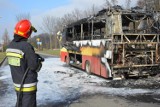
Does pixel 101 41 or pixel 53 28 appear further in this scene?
pixel 53 28

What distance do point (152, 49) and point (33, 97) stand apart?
9605 millimetres

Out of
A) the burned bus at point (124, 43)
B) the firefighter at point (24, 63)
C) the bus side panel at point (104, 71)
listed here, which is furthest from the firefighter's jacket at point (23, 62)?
the bus side panel at point (104, 71)

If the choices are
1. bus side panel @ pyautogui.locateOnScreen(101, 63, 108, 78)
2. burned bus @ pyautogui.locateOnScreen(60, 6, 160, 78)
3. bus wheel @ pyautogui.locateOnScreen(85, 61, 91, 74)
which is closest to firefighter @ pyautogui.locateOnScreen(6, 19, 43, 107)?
burned bus @ pyautogui.locateOnScreen(60, 6, 160, 78)

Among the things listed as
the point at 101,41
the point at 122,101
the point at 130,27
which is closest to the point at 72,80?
the point at 101,41

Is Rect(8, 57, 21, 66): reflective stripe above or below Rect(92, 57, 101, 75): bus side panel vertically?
above

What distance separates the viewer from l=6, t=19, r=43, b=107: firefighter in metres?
5.34

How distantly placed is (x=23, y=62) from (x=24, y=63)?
0.08 ft

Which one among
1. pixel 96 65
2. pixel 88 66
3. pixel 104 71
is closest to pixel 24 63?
pixel 104 71

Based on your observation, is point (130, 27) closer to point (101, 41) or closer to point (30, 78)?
point (101, 41)

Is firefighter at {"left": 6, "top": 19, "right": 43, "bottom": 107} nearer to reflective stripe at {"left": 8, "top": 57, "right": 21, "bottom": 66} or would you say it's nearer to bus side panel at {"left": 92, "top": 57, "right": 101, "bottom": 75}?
reflective stripe at {"left": 8, "top": 57, "right": 21, "bottom": 66}

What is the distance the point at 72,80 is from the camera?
14.5 metres

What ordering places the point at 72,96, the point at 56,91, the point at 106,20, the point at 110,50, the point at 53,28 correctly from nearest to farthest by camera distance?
1. the point at 72,96
2. the point at 56,91
3. the point at 110,50
4. the point at 106,20
5. the point at 53,28

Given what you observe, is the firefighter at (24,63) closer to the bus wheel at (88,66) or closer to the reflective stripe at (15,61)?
the reflective stripe at (15,61)

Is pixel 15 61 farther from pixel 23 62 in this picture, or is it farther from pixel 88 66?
pixel 88 66
